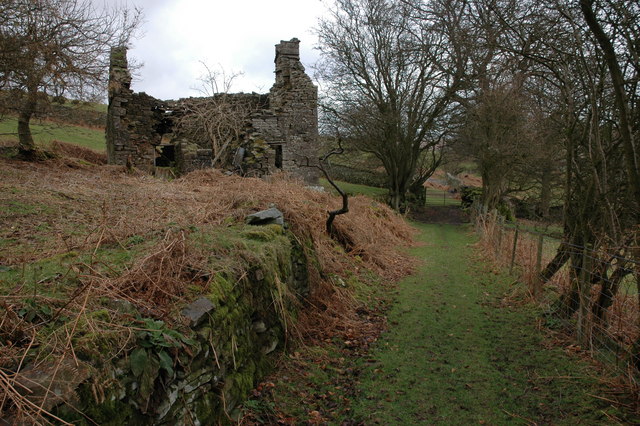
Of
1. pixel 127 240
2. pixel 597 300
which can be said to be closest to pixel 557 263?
pixel 597 300

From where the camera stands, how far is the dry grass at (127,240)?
2.82 metres

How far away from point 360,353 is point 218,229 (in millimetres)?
2477

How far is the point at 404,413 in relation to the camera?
432 centimetres

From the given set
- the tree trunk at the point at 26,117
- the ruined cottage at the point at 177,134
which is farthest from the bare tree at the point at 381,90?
the tree trunk at the point at 26,117

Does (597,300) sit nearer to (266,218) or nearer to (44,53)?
(266,218)

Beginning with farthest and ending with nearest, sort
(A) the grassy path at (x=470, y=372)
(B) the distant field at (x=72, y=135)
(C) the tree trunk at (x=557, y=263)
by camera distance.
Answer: (B) the distant field at (x=72, y=135)
(C) the tree trunk at (x=557, y=263)
(A) the grassy path at (x=470, y=372)

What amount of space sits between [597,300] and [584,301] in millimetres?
228

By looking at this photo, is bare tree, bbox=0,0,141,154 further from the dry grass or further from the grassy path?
the grassy path

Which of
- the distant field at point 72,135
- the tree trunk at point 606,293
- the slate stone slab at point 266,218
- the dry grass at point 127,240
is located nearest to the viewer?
the dry grass at point 127,240

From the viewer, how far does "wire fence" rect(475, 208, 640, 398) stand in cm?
467

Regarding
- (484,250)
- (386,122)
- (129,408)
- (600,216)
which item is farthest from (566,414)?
(386,122)

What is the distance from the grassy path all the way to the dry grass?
3.69 ft

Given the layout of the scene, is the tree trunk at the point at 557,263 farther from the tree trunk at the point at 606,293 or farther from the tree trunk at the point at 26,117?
the tree trunk at the point at 26,117

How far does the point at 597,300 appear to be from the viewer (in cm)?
557
